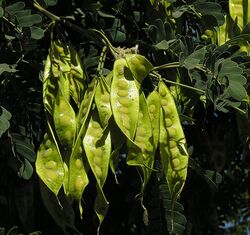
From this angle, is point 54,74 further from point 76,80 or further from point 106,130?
point 106,130

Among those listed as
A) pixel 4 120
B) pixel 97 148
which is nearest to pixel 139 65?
pixel 97 148

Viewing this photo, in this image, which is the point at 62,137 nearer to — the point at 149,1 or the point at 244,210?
the point at 149,1

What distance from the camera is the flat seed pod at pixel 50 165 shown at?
1.90 metres

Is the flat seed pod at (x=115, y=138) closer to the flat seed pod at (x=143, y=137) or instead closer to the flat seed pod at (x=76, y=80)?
the flat seed pod at (x=143, y=137)

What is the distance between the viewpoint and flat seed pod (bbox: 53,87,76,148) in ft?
6.22

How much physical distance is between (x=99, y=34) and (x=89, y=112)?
333 millimetres

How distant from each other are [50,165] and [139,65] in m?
0.31

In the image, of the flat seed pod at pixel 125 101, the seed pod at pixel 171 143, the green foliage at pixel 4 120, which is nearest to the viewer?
the flat seed pod at pixel 125 101

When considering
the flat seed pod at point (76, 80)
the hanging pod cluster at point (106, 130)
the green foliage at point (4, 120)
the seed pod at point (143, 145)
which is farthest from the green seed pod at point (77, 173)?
the green foliage at point (4, 120)

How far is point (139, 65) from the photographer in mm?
1904

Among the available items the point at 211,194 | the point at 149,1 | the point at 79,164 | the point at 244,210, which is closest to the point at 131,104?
the point at 79,164

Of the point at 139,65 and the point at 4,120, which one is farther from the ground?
the point at 139,65

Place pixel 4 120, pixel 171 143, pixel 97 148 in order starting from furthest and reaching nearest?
pixel 4 120, pixel 171 143, pixel 97 148

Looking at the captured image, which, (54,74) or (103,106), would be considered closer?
(103,106)
